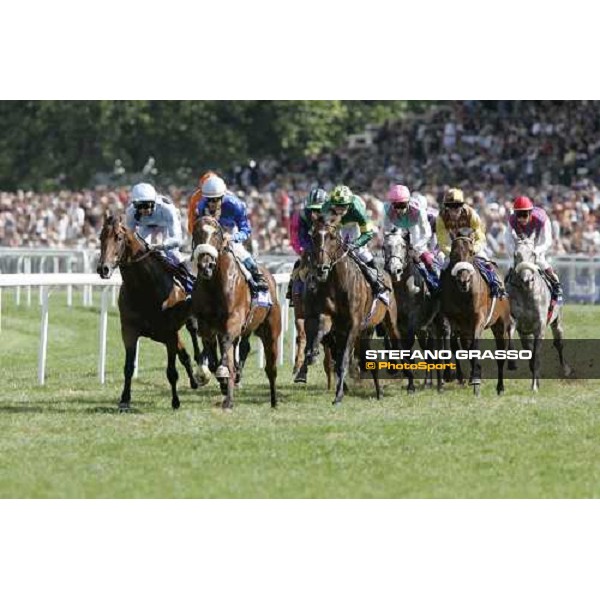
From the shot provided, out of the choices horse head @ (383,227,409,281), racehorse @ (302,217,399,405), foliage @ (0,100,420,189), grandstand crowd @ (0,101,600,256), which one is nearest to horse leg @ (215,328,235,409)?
racehorse @ (302,217,399,405)

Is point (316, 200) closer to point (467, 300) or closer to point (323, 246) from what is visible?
point (323, 246)

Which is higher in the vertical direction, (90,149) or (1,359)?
(90,149)

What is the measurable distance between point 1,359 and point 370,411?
5742 mm

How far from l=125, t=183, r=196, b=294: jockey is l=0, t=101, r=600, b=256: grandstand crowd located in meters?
13.3

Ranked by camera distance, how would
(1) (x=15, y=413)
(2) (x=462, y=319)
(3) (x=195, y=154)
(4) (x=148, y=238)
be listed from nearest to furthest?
1. (1) (x=15, y=413)
2. (4) (x=148, y=238)
3. (2) (x=462, y=319)
4. (3) (x=195, y=154)

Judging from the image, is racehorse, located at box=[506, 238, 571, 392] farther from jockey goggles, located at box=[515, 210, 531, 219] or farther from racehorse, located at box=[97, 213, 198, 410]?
racehorse, located at box=[97, 213, 198, 410]

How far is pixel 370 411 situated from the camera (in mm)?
12344

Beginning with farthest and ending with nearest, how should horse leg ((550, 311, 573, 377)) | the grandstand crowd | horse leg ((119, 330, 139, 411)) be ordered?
the grandstand crowd → horse leg ((550, 311, 573, 377)) → horse leg ((119, 330, 139, 411))

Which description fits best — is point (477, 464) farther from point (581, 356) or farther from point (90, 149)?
point (90, 149)

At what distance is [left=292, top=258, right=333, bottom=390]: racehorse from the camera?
1295 centimetres

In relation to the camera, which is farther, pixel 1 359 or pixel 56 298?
pixel 56 298

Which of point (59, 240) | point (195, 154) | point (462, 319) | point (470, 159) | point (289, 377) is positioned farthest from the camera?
point (195, 154)

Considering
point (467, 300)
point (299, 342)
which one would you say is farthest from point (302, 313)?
point (467, 300)

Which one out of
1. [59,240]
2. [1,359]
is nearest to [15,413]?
[1,359]
